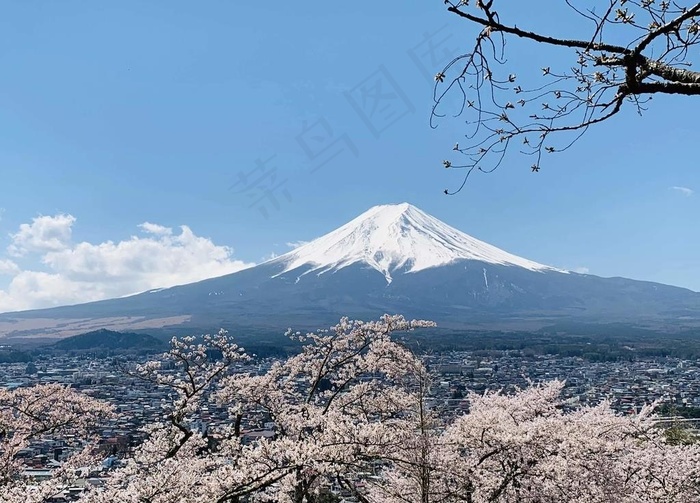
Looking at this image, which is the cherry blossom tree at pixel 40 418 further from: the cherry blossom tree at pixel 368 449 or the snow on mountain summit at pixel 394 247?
the snow on mountain summit at pixel 394 247

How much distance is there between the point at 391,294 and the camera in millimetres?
103688

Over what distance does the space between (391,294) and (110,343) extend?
61165mm

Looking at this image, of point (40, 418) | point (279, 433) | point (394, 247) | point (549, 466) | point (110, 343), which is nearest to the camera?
point (549, 466)

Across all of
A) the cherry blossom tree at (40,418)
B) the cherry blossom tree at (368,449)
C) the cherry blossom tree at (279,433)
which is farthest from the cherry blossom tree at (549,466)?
the cherry blossom tree at (40,418)

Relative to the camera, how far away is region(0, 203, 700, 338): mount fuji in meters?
84.3

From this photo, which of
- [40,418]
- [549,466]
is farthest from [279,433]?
[40,418]

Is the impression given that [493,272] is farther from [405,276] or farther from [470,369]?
[470,369]

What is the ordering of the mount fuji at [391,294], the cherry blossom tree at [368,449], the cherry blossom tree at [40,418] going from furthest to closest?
the mount fuji at [391,294] → the cherry blossom tree at [40,418] → the cherry blossom tree at [368,449]

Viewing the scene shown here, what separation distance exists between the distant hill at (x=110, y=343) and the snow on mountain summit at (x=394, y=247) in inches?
2559

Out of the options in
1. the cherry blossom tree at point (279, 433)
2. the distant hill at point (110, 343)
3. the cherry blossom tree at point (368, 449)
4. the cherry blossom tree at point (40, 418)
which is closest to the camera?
the cherry blossom tree at point (279, 433)

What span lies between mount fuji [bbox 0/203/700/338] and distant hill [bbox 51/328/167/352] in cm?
1242

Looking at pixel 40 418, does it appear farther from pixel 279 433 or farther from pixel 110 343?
pixel 110 343

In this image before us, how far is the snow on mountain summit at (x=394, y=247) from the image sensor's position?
407ft

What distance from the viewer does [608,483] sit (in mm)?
6117
